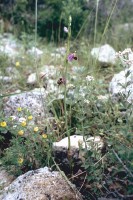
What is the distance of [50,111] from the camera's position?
2.55 m

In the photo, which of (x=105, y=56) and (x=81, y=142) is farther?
(x=105, y=56)

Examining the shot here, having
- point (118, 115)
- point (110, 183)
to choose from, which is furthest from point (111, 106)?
point (110, 183)

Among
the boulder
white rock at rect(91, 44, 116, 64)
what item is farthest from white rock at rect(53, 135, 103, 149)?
white rock at rect(91, 44, 116, 64)

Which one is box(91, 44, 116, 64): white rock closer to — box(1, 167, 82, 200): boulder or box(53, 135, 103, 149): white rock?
box(53, 135, 103, 149): white rock

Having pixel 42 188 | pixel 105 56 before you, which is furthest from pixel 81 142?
pixel 105 56

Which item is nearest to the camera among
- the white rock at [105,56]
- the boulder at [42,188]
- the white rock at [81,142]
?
the boulder at [42,188]

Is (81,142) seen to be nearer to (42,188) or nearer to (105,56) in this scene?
(42,188)

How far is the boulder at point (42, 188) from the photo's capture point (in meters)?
1.76

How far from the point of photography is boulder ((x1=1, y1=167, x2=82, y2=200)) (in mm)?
1761

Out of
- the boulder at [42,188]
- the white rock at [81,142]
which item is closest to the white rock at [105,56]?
the white rock at [81,142]

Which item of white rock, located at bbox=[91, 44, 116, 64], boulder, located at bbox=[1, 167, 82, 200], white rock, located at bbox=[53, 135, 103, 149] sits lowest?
boulder, located at bbox=[1, 167, 82, 200]

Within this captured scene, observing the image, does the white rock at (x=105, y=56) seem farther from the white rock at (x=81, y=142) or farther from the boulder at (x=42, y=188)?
the boulder at (x=42, y=188)

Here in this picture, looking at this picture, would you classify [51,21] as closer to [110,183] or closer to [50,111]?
[50,111]

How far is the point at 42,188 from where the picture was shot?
5.85 feet
